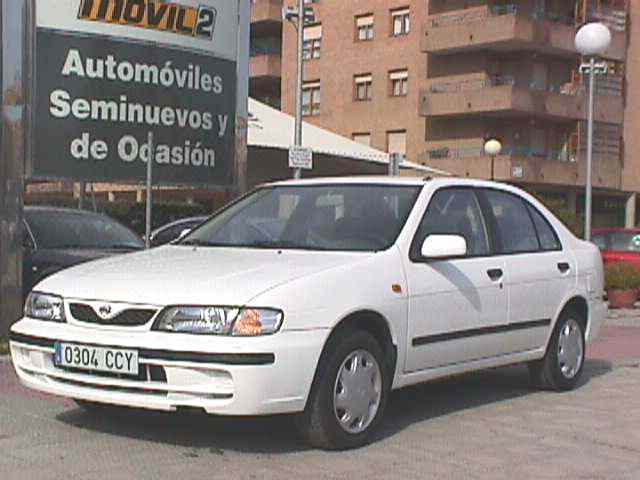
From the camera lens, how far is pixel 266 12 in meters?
56.4

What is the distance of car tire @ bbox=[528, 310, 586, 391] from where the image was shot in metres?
8.43

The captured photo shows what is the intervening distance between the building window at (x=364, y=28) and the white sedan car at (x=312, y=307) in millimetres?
45491

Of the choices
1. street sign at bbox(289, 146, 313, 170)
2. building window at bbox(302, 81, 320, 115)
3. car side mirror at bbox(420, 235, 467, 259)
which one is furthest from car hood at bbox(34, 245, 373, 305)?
building window at bbox(302, 81, 320, 115)

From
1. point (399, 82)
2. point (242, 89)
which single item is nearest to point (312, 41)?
point (399, 82)

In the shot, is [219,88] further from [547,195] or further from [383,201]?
[547,195]

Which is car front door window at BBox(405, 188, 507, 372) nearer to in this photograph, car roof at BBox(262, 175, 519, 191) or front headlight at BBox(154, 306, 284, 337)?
car roof at BBox(262, 175, 519, 191)

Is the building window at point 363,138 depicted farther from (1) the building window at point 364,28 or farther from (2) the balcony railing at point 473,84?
(1) the building window at point 364,28

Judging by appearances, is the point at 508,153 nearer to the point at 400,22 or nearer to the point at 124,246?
the point at 400,22

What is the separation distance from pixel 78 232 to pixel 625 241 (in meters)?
12.6

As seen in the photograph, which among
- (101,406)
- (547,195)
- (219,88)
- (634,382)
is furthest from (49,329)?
(547,195)

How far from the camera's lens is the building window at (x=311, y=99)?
180 ft

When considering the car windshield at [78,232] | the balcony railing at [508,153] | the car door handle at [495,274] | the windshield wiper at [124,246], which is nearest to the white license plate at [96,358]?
the car door handle at [495,274]

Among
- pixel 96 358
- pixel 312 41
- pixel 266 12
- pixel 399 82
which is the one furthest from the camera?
pixel 266 12

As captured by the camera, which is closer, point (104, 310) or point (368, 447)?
point (104, 310)
